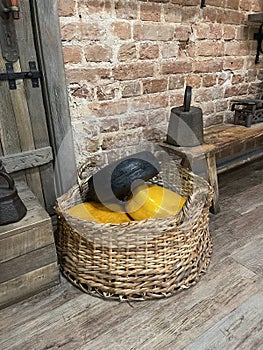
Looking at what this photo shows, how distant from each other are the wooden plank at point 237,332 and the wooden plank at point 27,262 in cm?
59

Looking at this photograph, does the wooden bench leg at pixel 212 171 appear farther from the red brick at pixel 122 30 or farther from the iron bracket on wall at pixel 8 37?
the iron bracket on wall at pixel 8 37

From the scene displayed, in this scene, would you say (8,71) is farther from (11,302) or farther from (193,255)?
(193,255)

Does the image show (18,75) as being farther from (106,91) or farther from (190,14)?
(190,14)

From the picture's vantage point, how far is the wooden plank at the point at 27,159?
4.28 feet

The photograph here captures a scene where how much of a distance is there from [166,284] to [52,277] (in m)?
0.46

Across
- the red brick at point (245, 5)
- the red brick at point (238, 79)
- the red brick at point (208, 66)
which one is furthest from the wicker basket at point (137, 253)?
the red brick at point (245, 5)

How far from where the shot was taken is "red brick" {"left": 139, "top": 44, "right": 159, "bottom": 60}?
1.54 m

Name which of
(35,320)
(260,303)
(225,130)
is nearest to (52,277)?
(35,320)

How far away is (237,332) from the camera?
38.4 inches

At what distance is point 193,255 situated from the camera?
1.18m

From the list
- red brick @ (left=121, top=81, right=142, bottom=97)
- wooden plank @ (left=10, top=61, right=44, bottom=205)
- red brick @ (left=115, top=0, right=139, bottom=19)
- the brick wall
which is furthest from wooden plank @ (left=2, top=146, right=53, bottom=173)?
red brick @ (left=115, top=0, right=139, bottom=19)

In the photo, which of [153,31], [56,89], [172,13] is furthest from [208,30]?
[56,89]

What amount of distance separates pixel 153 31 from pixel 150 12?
0.30 feet

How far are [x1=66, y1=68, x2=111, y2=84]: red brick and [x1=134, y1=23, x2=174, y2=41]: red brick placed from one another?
0.25 meters
